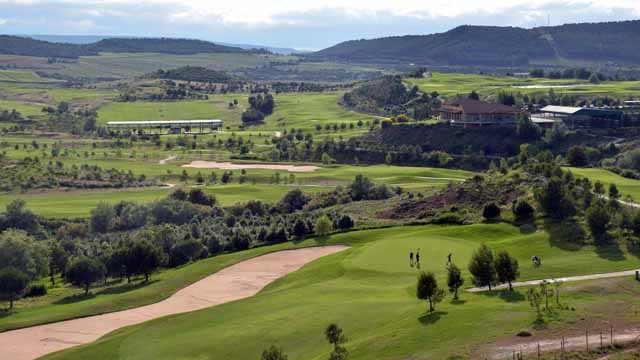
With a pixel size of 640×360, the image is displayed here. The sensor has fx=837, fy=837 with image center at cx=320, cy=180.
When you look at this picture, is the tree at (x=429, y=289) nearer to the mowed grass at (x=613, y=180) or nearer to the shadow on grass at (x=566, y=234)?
the shadow on grass at (x=566, y=234)

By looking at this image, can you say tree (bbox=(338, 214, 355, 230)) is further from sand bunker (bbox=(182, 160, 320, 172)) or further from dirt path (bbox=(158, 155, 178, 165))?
dirt path (bbox=(158, 155, 178, 165))

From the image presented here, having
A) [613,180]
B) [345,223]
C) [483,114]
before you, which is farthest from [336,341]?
[483,114]

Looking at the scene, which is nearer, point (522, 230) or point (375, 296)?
point (375, 296)

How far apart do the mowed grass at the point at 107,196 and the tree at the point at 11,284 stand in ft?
116

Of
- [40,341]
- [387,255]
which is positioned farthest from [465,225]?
[40,341]

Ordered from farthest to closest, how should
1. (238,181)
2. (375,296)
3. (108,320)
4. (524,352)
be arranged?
(238,181), (108,320), (375,296), (524,352)

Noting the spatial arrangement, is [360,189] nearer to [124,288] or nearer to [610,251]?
[124,288]

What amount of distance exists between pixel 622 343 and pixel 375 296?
62.1 feet

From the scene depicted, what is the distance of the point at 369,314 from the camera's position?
50344mm

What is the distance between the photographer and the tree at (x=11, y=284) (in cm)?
6538

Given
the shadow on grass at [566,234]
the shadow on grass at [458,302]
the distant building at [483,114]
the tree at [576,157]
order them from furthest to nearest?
the distant building at [483,114] → the tree at [576,157] → the shadow on grass at [566,234] → the shadow on grass at [458,302]

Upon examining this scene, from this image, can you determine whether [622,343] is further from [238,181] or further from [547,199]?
[238,181]

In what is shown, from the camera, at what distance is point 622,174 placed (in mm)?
94875

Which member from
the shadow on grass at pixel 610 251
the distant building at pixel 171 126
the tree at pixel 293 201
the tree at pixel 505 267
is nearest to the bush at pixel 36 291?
the tree at pixel 293 201
